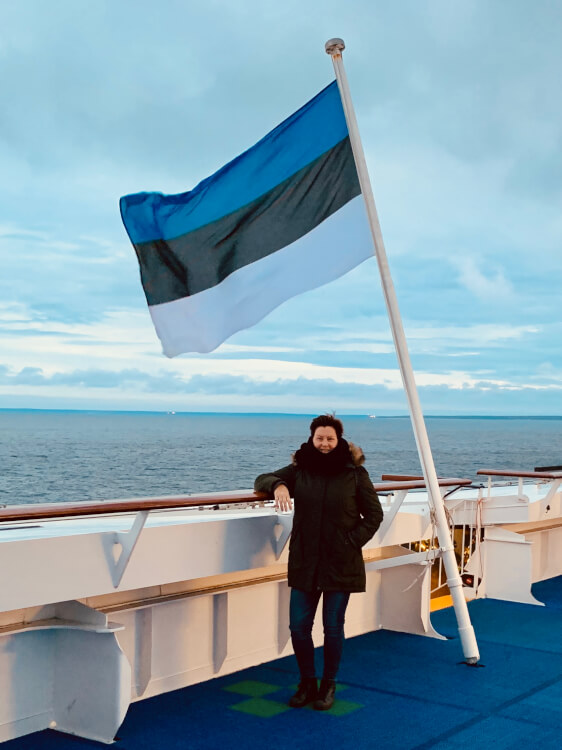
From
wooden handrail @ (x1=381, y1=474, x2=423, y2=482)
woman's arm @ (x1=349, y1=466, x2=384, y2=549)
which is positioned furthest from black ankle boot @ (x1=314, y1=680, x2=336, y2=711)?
wooden handrail @ (x1=381, y1=474, x2=423, y2=482)

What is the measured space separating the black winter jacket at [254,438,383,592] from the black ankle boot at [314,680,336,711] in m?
0.51

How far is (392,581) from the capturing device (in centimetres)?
566

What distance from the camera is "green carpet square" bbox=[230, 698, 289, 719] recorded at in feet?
12.8

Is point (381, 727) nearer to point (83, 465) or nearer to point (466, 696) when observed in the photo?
point (466, 696)

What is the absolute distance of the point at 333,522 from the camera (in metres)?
3.88

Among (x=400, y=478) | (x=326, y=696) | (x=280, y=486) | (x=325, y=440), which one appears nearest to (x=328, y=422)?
(x=325, y=440)

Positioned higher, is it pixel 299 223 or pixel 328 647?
pixel 299 223

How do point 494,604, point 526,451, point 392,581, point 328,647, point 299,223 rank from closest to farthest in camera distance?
1. point 328,647
2. point 299,223
3. point 392,581
4. point 494,604
5. point 526,451

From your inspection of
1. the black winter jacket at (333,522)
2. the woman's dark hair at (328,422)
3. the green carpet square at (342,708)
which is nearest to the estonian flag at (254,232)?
the woman's dark hair at (328,422)

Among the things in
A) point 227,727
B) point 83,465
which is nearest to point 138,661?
point 227,727

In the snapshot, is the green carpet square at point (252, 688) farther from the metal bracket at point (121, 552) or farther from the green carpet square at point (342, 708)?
the metal bracket at point (121, 552)

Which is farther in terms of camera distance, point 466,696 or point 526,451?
point 526,451

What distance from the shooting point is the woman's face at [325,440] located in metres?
3.98

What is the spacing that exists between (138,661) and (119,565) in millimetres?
818
